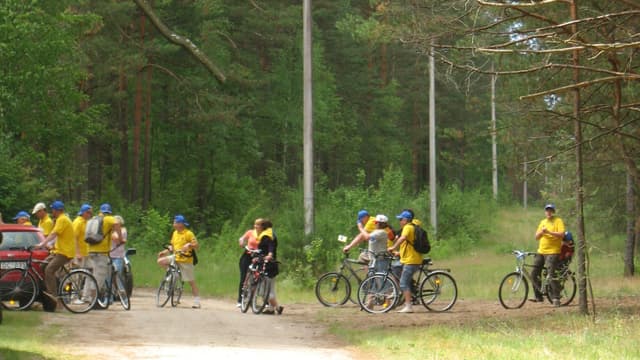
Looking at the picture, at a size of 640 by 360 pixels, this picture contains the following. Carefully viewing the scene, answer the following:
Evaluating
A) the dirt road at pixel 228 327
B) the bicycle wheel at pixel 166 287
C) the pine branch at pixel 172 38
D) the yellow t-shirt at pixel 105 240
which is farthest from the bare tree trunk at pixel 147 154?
the yellow t-shirt at pixel 105 240

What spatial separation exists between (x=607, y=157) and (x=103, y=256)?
9710mm

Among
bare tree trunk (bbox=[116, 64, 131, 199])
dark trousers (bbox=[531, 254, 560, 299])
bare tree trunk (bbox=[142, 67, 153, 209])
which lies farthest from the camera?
bare tree trunk (bbox=[116, 64, 131, 199])

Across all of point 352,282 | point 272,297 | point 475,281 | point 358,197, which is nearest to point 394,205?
point 358,197

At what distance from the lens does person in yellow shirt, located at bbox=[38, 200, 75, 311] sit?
20.4 m

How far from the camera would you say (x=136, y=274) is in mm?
33938

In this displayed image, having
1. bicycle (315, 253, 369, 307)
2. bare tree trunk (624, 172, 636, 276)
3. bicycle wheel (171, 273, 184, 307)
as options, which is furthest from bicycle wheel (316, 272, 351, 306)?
bare tree trunk (624, 172, 636, 276)

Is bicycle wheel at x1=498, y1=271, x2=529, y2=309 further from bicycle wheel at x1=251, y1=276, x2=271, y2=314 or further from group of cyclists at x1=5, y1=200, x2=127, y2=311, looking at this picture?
group of cyclists at x1=5, y1=200, x2=127, y2=311

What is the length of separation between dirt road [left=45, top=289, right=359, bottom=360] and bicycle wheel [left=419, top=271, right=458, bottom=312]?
232cm

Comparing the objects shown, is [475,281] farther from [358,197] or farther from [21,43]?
[21,43]

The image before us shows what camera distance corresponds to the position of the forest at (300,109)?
18453mm

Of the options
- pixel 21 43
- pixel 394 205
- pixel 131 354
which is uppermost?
pixel 21 43

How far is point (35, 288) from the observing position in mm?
20203

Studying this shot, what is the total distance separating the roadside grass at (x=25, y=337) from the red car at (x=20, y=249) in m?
0.72

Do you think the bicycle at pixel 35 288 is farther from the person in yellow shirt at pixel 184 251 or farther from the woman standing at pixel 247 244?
the woman standing at pixel 247 244
